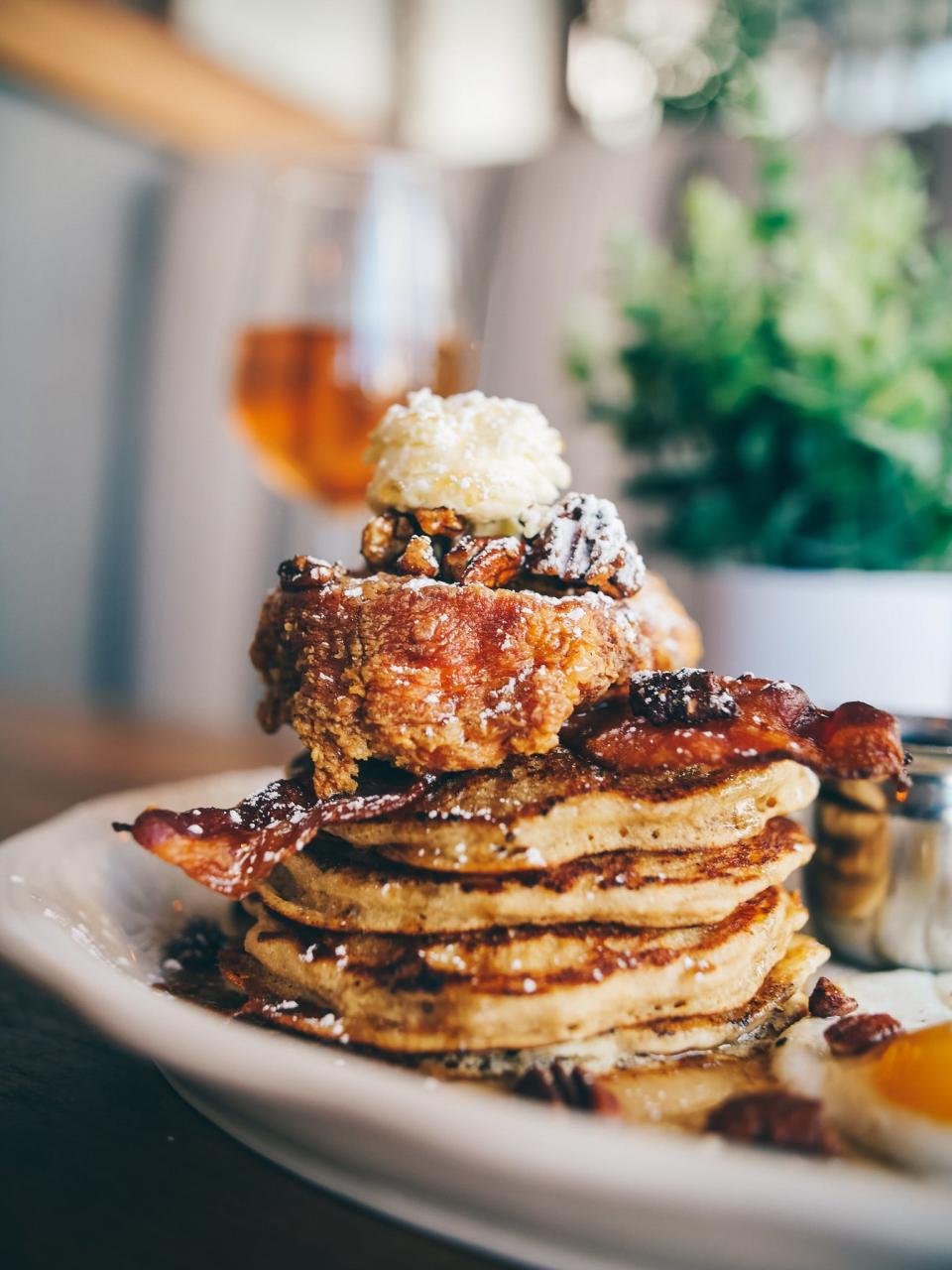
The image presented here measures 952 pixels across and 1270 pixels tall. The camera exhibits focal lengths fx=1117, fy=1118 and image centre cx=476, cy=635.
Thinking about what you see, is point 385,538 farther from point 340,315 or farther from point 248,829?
point 340,315

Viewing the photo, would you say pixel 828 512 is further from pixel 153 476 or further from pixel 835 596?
pixel 153 476

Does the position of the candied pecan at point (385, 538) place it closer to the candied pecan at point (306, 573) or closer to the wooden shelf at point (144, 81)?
the candied pecan at point (306, 573)

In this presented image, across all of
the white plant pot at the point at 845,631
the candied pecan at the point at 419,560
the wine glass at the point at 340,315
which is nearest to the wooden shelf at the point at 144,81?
the wine glass at the point at 340,315

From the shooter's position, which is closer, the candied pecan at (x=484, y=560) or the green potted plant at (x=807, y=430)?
the candied pecan at (x=484, y=560)

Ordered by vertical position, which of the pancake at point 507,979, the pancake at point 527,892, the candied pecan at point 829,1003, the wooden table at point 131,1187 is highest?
the pancake at point 527,892

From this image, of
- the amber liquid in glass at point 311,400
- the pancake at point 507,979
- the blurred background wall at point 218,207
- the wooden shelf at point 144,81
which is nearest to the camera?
the pancake at point 507,979
